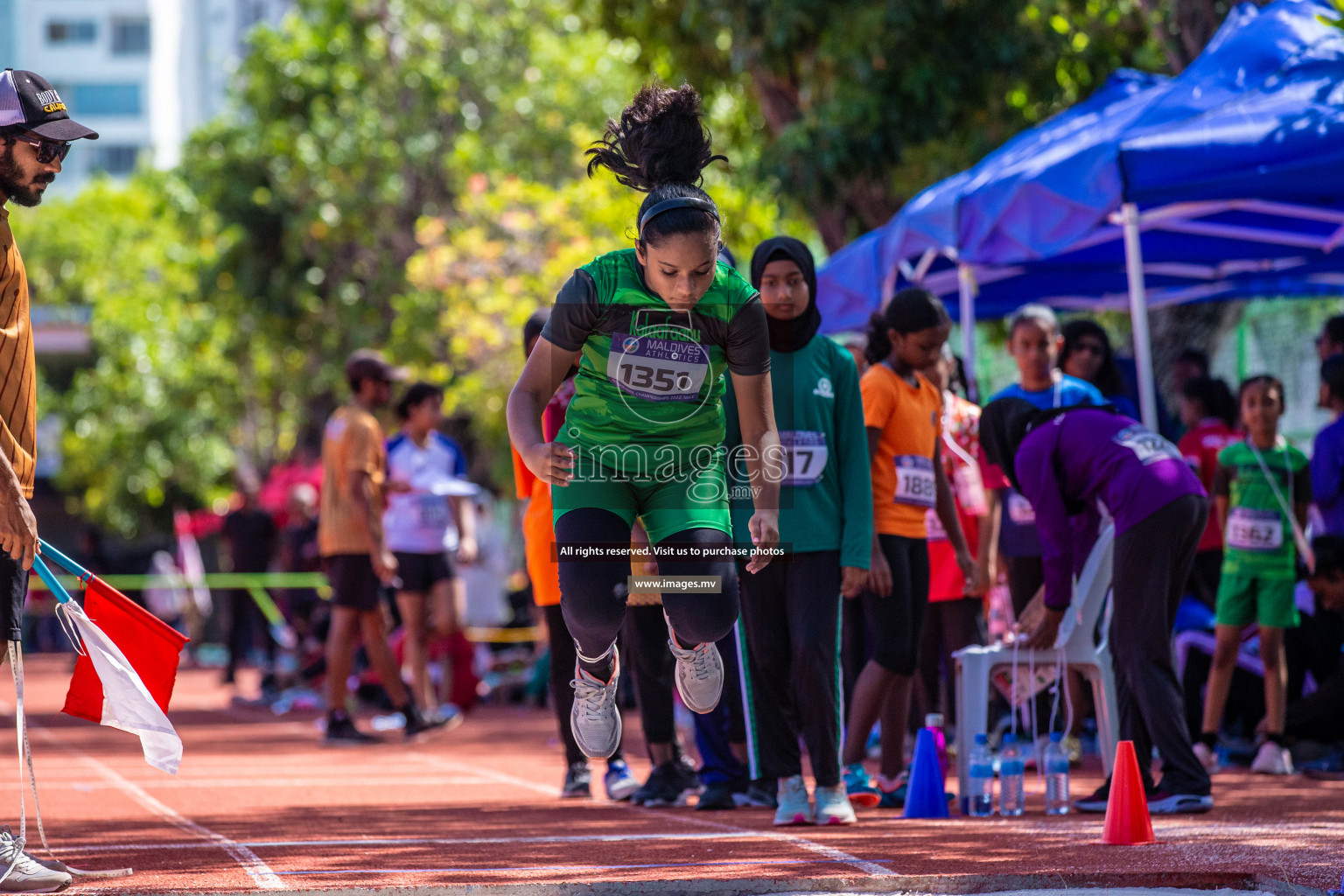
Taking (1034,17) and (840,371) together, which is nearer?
(840,371)

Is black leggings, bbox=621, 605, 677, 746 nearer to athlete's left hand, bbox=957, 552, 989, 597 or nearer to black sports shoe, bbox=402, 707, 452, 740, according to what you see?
athlete's left hand, bbox=957, 552, 989, 597

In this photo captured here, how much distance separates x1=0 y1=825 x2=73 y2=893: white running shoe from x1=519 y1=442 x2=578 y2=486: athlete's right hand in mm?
1648

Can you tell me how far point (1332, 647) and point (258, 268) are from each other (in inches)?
883

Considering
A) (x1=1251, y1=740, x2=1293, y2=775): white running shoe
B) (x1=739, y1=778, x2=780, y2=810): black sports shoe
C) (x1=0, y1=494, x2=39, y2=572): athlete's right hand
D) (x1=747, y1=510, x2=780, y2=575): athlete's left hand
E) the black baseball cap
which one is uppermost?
the black baseball cap

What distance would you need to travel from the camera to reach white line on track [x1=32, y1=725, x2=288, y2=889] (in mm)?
4402

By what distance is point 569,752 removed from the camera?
725 cm

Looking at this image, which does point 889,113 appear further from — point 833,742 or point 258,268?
point 258,268

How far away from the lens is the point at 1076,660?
652cm

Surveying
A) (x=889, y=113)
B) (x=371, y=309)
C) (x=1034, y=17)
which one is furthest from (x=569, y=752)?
(x=371, y=309)

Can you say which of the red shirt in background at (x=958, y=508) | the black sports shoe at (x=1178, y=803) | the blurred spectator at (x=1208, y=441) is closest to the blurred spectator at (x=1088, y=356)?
the blurred spectator at (x=1208, y=441)

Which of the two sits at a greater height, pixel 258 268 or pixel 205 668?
pixel 258 268

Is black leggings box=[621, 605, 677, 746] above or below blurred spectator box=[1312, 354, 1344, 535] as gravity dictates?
below

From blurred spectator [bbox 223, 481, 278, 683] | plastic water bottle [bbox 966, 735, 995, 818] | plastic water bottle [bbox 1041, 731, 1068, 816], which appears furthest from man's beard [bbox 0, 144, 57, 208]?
blurred spectator [bbox 223, 481, 278, 683]

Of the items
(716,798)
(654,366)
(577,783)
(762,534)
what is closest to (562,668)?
(577,783)
